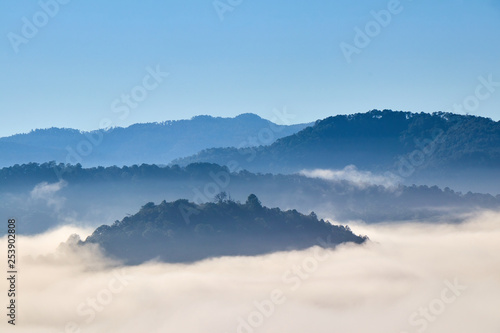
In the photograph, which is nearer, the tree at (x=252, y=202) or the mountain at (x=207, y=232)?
the mountain at (x=207, y=232)

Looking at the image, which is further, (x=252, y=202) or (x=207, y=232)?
(x=252, y=202)

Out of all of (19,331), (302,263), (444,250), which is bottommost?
(19,331)

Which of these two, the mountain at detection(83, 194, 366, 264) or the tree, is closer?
the mountain at detection(83, 194, 366, 264)

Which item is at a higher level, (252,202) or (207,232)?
(252,202)

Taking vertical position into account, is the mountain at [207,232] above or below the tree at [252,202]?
below

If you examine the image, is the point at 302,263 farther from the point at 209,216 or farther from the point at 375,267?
the point at 375,267

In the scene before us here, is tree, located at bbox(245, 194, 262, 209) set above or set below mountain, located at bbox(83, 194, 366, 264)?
above

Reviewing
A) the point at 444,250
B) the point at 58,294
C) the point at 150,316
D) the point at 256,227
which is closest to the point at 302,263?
the point at 256,227

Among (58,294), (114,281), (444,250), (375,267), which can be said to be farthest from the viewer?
(444,250)
